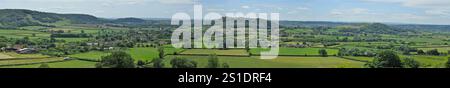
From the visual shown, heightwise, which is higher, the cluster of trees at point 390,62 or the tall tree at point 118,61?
the tall tree at point 118,61

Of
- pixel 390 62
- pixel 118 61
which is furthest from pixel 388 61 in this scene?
pixel 118 61

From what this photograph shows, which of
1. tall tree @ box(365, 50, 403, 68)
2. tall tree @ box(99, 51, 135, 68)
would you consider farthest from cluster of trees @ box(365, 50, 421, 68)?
tall tree @ box(99, 51, 135, 68)

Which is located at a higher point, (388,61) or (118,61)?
(118,61)

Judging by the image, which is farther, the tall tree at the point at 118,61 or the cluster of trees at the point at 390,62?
the cluster of trees at the point at 390,62

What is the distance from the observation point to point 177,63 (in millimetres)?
16297

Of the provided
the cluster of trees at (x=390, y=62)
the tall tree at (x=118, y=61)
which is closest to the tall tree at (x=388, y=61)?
the cluster of trees at (x=390, y=62)

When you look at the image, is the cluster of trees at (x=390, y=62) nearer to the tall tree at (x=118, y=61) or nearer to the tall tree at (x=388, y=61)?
the tall tree at (x=388, y=61)

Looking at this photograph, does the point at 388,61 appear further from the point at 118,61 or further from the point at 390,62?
the point at 118,61

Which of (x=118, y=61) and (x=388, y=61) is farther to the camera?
(x=388, y=61)

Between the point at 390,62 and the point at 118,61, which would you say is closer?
the point at 118,61
